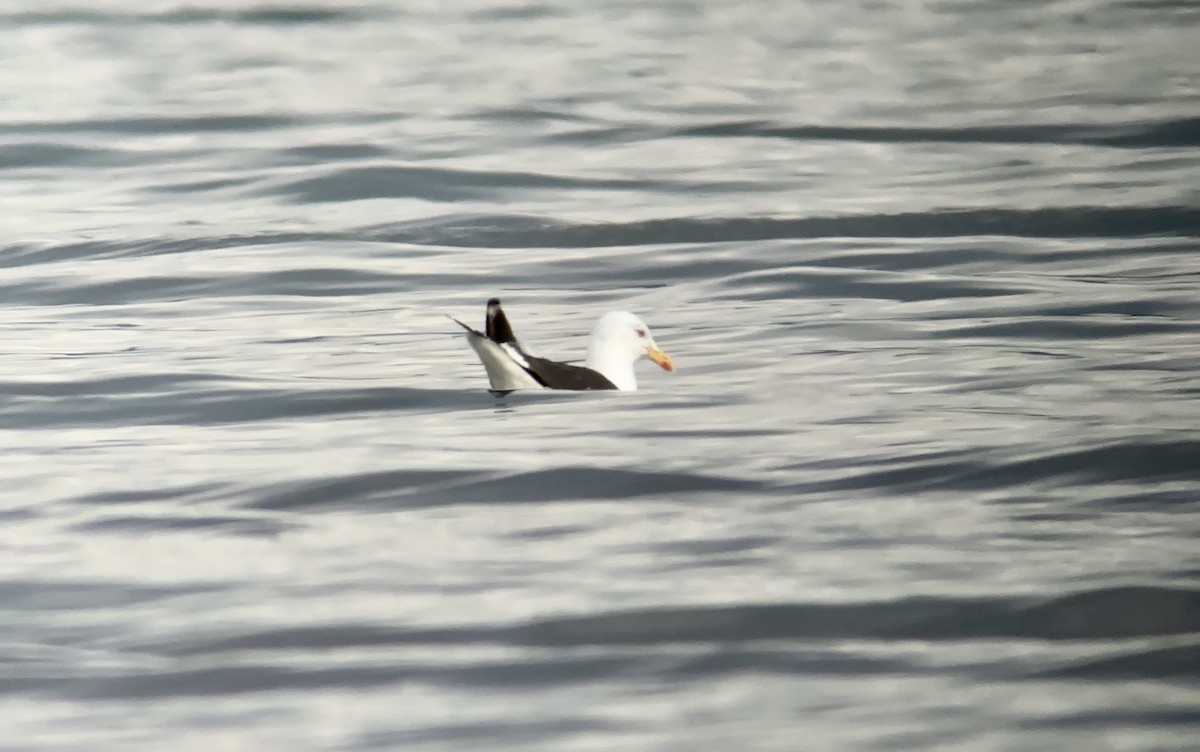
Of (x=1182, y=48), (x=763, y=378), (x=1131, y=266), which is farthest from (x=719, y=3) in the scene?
(x=763, y=378)

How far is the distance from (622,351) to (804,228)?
8004 mm

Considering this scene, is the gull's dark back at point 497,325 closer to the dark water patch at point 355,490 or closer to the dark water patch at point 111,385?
the dark water patch at point 111,385

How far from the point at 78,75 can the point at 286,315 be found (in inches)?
773

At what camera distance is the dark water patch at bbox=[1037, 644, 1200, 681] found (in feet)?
16.9

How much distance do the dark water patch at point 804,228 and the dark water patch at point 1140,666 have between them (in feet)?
40.4

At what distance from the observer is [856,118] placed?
2542 centimetres

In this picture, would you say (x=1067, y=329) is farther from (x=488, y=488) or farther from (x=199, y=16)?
(x=199, y=16)

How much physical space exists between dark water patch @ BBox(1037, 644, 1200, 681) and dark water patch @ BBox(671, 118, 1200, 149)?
18.2 meters

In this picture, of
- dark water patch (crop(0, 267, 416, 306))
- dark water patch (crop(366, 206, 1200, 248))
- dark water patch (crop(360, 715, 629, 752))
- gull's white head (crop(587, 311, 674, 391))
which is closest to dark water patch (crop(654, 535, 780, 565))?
dark water patch (crop(360, 715, 629, 752))

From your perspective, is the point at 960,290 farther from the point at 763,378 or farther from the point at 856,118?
the point at 856,118

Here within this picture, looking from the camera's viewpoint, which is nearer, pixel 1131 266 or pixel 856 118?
pixel 1131 266

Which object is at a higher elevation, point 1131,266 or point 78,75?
point 78,75

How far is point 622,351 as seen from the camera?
10477 mm

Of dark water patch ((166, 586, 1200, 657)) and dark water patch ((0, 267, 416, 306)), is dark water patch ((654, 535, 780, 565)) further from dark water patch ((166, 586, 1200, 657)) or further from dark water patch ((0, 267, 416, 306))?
dark water patch ((0, 267, 416, 306))
